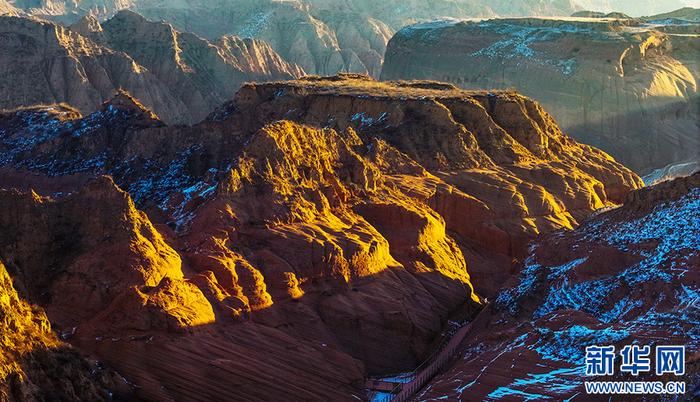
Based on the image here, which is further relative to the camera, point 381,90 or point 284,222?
point 381,90

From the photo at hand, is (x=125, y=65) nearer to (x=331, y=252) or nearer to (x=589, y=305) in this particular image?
(x=331, y=252)

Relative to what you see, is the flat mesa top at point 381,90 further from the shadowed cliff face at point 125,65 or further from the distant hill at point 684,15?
the distant hill at point 684,15

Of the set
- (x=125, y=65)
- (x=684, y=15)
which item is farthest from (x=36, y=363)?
(x=684, y=15)

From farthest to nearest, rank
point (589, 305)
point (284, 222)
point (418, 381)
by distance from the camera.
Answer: point (284, 222) → point (589, 305) → point (418, 381)

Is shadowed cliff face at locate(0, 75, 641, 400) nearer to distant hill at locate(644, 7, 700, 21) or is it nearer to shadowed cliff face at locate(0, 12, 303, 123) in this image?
shadowed cliff face at locate(0, 12, 303, 123)

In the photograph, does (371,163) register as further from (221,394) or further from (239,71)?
(239,71)

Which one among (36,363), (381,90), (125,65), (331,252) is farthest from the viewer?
(125,65)

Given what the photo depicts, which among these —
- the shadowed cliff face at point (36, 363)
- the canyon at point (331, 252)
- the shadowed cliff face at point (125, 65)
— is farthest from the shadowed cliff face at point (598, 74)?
the shadowed cliff face at point (36, 363)

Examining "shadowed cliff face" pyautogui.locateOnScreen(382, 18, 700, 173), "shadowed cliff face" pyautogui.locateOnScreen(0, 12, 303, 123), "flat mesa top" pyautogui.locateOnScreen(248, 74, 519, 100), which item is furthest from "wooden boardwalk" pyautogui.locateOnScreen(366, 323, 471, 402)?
"shadowed cliff face" pyautogui.locateOnScreen(0, 12, 303, 123)

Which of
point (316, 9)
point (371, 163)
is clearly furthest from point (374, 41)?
point (371, 163)
